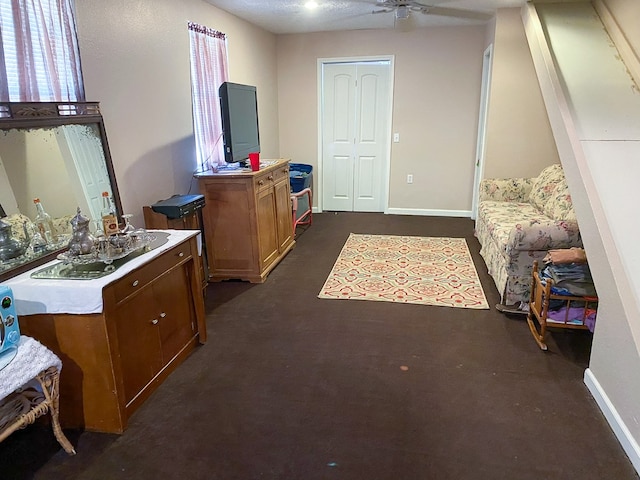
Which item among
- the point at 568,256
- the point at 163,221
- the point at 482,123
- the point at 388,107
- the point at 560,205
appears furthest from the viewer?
the point at 388,107

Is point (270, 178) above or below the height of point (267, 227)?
above

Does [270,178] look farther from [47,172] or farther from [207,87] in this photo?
[47,172]

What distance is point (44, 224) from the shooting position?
224cm

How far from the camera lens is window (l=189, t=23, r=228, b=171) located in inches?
150

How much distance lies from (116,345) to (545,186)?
3951 mm

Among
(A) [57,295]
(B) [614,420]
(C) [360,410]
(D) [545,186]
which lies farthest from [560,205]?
(A) [57,295]

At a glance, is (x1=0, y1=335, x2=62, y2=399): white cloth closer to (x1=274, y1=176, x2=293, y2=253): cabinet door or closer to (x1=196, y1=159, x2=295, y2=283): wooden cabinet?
(x1=196, y1=159, x2=295, y2=283): wooden cabinet

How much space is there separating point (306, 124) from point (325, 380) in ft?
14.8

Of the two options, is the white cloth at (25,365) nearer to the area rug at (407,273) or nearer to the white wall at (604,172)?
the area rug at (407,273)

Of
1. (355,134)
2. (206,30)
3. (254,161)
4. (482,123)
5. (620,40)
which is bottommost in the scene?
(254,161)

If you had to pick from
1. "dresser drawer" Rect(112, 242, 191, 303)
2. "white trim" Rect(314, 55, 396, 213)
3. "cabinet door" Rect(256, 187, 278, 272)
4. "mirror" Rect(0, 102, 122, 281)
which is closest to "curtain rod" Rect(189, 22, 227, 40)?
"cabinet door" Rect(256, 187, 278, 272)

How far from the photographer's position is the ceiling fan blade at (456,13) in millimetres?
4562

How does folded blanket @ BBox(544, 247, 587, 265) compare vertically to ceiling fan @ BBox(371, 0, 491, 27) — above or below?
below

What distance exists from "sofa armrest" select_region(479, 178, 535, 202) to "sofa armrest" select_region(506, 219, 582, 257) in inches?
69.2
